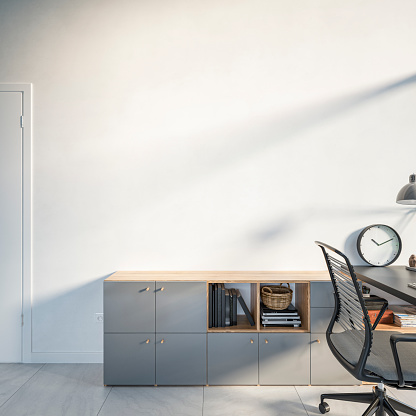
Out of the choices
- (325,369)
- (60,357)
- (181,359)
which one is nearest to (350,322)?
(325,369)

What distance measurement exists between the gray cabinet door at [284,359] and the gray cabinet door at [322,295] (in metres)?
0.23

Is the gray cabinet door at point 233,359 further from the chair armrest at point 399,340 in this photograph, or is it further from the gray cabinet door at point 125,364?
the chair armrest at point 399,340

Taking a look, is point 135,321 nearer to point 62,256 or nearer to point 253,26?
point 62,256

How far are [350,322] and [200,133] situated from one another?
1.74 m

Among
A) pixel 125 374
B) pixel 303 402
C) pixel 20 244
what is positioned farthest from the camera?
pixel 20 244

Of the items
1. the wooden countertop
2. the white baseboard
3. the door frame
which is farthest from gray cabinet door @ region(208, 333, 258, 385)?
the door frame

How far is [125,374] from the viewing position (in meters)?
2.43

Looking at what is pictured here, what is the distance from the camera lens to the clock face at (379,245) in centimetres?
278

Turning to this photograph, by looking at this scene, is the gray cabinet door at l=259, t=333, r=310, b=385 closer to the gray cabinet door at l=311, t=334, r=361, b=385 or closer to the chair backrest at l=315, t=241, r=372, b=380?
the gray cabinet door at l=311, t=334, r=361, b=385

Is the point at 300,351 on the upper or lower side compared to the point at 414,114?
lower

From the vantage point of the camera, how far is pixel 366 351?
5.44ft

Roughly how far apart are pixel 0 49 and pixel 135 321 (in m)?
2.41

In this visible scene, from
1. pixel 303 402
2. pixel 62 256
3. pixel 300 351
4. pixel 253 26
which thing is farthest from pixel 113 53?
pixel 303 402

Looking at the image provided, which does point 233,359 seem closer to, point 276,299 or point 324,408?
point 276,299
